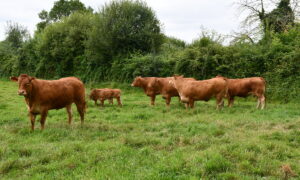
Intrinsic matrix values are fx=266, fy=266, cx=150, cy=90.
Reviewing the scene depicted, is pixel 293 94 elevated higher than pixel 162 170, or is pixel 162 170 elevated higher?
pixel 293 94

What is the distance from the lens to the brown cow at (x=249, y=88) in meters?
12.0

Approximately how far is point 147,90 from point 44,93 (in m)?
7.42

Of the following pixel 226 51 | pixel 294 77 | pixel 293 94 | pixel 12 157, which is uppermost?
pixel 226 51

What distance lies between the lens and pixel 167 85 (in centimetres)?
1336

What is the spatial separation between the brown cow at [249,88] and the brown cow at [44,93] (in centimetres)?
752

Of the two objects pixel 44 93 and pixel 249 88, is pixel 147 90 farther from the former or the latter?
pixel 44 93

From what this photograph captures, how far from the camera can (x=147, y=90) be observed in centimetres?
1433

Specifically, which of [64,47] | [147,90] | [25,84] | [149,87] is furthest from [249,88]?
[64,47]

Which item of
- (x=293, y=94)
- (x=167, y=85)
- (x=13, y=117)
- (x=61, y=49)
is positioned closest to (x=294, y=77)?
(x=293, y=94)

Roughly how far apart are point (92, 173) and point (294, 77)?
13323 mm

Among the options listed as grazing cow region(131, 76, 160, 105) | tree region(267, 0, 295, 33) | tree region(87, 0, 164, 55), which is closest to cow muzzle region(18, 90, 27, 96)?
grazing cow region(131, 76, 160, 105)

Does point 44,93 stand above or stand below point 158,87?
below

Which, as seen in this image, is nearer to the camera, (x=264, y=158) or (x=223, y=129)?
(x=264, y=158)

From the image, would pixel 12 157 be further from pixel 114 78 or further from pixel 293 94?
pixel 114 78
